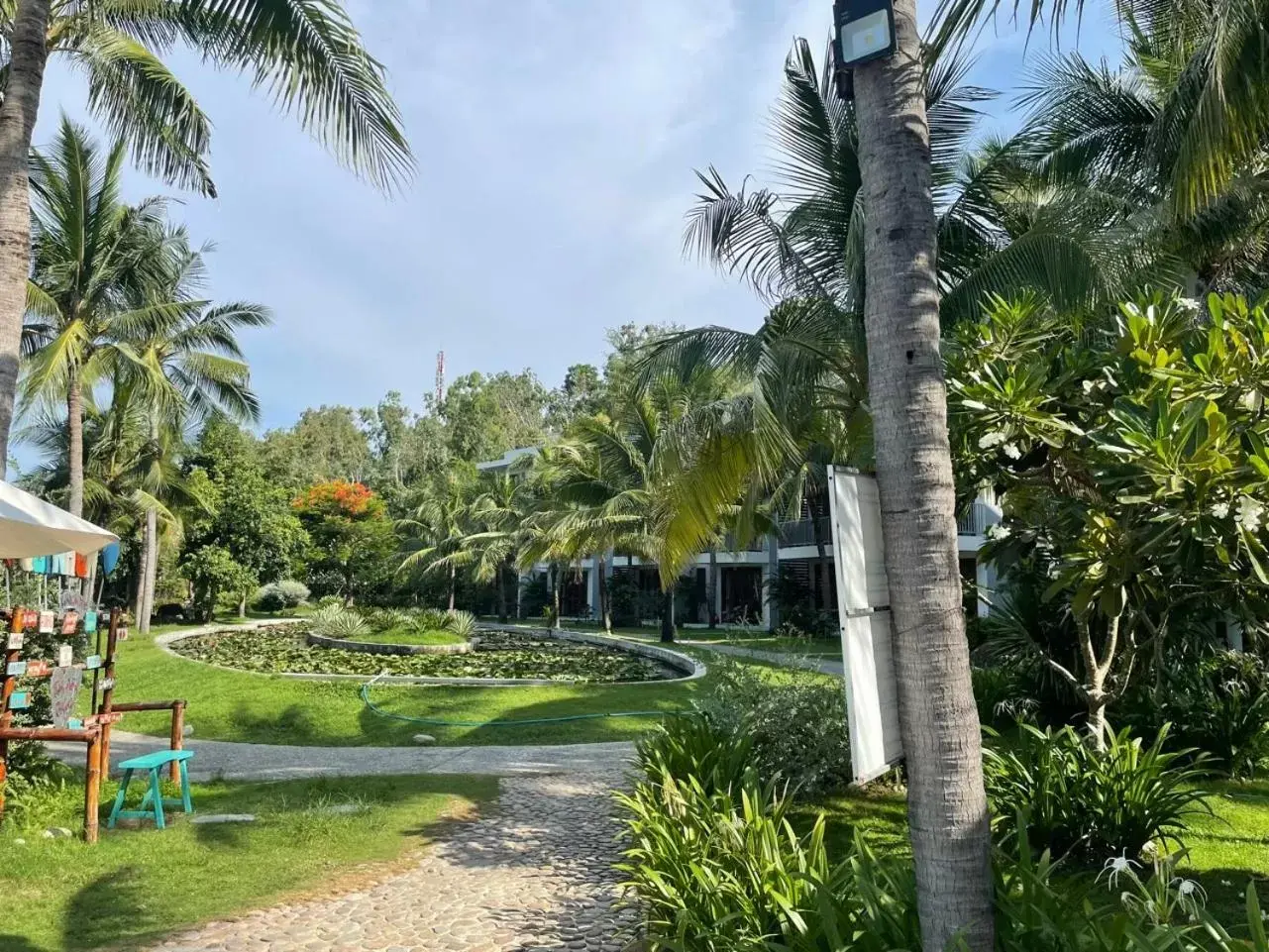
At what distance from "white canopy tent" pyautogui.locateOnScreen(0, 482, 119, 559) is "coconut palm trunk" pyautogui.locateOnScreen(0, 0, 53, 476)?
1.76ft

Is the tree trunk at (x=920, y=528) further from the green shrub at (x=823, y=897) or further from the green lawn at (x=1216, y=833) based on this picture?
the green lawn at (x=1216, y=833)

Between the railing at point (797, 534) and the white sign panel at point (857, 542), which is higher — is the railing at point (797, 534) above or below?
above

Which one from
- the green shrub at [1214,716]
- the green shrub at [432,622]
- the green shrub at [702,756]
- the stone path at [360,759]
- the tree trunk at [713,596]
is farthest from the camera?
the tree trunk at [713,596]

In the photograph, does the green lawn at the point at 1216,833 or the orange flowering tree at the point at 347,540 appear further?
the orange flowering tree at the point at 347,540

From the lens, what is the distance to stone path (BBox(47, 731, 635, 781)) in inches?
369

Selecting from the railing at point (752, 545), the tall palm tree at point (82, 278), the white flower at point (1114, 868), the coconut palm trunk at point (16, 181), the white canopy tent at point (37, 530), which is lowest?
the white flower at point (1114, 868)

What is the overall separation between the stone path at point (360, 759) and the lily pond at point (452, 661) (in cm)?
489

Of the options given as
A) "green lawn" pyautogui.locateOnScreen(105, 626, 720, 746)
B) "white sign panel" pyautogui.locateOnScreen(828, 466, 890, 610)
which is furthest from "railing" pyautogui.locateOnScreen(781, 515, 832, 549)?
"white sign panel" pyautogui.locateOnScreen(828, 466, 890, 610)

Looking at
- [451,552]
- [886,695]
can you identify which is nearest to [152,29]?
[886,695]

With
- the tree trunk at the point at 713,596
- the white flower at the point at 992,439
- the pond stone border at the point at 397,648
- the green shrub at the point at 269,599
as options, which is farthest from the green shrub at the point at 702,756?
the green shrub at the point at 269,599

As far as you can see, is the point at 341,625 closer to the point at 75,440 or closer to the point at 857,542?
the point at 75,440

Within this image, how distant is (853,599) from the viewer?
2781 mm

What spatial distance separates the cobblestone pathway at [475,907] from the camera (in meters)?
4.56

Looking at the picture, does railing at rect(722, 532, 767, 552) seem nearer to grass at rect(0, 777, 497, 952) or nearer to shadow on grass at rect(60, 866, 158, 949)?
grass at rect(0, 777, 497, 952)
